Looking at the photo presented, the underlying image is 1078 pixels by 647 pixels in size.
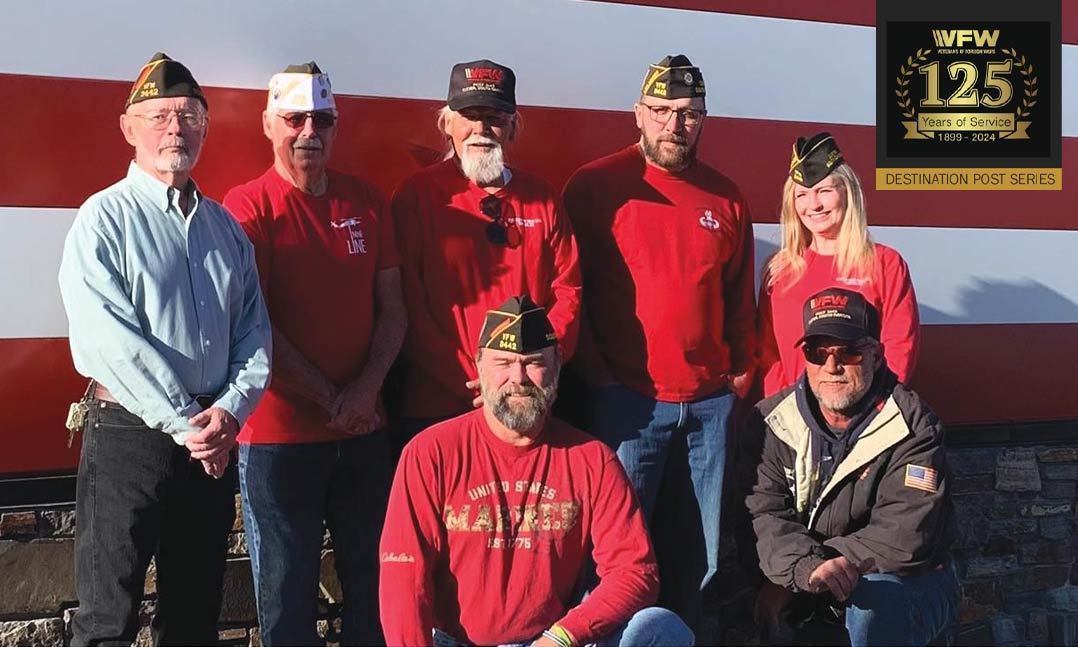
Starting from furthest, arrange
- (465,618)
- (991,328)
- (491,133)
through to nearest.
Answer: (991,328) → (491,133) → (465,618)

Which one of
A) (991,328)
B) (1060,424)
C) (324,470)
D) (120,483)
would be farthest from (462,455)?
(1060,424)

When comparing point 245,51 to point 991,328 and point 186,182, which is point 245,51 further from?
point 991,328

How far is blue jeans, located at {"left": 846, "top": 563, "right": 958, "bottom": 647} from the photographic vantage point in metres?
3.32

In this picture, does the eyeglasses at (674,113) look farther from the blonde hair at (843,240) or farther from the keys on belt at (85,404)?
the keys on belt at (85,404)

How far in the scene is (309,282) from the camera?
3.43 m

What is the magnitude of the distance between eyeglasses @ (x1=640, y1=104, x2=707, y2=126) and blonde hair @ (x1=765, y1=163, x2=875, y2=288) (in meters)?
0.40

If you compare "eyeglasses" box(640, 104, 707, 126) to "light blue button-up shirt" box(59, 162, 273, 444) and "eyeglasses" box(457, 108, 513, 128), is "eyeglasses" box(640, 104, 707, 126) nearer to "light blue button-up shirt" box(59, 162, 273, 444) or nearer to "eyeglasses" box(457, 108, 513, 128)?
"eyeglasses" box(457, 108, 513, 128)

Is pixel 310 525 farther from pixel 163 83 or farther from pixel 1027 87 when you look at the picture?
pixel 1027 87

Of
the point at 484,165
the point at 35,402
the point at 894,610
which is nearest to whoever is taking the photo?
the point at 894,610

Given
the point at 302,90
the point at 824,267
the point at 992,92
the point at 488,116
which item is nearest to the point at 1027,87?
the point at 992,92

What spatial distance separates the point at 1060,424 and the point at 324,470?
10.4 feet

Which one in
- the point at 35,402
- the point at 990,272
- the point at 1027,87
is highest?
the point at 1027,87

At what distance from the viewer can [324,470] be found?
345cm

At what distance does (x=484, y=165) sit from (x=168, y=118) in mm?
926
